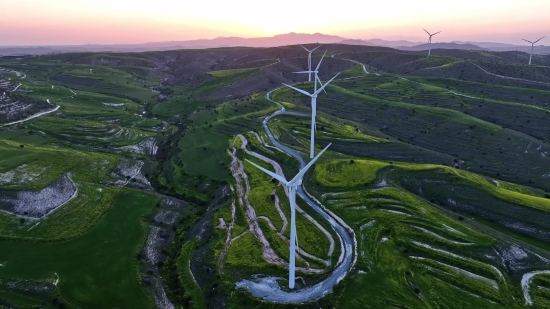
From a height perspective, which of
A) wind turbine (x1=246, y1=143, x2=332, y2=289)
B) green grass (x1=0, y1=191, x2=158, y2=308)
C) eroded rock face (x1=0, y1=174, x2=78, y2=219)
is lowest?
green grass (x1=0, y1=191, x2=158, y2=308)


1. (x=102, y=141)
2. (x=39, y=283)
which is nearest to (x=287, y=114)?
(x=102, y=141)

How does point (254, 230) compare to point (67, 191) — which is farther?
point (67, 191)

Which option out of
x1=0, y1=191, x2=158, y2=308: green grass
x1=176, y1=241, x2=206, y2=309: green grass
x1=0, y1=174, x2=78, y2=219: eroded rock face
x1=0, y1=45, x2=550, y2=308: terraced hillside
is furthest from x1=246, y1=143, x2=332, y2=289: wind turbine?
x1=0, y1=174, x2=78, y2=219: eroded rock face

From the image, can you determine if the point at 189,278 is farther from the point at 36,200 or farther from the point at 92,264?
the point at 36,200

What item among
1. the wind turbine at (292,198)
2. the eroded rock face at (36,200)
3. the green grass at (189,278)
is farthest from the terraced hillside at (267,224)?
the wind turbine at (292,198)

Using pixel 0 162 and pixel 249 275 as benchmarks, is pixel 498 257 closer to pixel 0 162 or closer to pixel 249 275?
pixel 249 275

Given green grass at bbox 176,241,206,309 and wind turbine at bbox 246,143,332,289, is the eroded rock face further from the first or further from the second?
wind turbine at bbox 246,143,332,289
